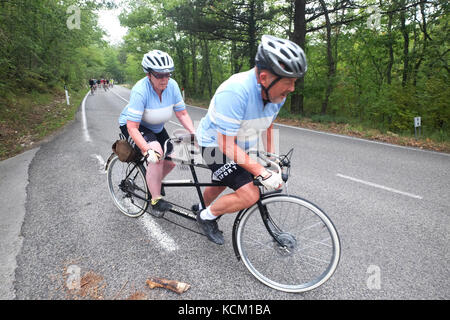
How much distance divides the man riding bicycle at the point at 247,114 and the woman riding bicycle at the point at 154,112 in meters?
0.74

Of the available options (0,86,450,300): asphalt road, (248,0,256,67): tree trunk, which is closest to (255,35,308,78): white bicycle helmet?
(0,86,450,300): asphalt road

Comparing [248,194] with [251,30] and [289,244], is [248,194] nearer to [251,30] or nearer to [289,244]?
[289,244]

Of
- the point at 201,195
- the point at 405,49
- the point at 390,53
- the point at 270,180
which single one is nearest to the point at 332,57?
the point at 390,53

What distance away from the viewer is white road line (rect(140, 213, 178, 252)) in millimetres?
2629

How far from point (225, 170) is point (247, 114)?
1.70 feet

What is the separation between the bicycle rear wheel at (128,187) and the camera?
3.08m

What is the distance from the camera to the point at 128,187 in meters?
3.21

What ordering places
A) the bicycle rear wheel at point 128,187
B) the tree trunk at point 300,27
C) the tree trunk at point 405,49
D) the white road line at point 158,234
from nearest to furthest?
1. the white road line at point 158,234
2. the bicycle rear wheel at point 128,187
3. the tree trunk at point 405,49
4. the tree trunk at point 300,27

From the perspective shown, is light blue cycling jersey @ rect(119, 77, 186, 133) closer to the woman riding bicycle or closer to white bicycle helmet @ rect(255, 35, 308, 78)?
the woman riding bicycle

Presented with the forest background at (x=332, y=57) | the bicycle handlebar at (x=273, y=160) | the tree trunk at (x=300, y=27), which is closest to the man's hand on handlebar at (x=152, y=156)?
the bicycle handlebar at (x=273, y=160)

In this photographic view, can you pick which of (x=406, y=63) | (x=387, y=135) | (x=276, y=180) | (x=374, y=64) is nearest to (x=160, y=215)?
(x=276, y=180)

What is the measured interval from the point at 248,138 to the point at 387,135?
8271mm

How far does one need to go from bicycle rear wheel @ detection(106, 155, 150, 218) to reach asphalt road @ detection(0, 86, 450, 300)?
148mm

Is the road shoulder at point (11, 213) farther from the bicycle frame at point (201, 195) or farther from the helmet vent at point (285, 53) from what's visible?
the helmet vent at point (285, 53)
